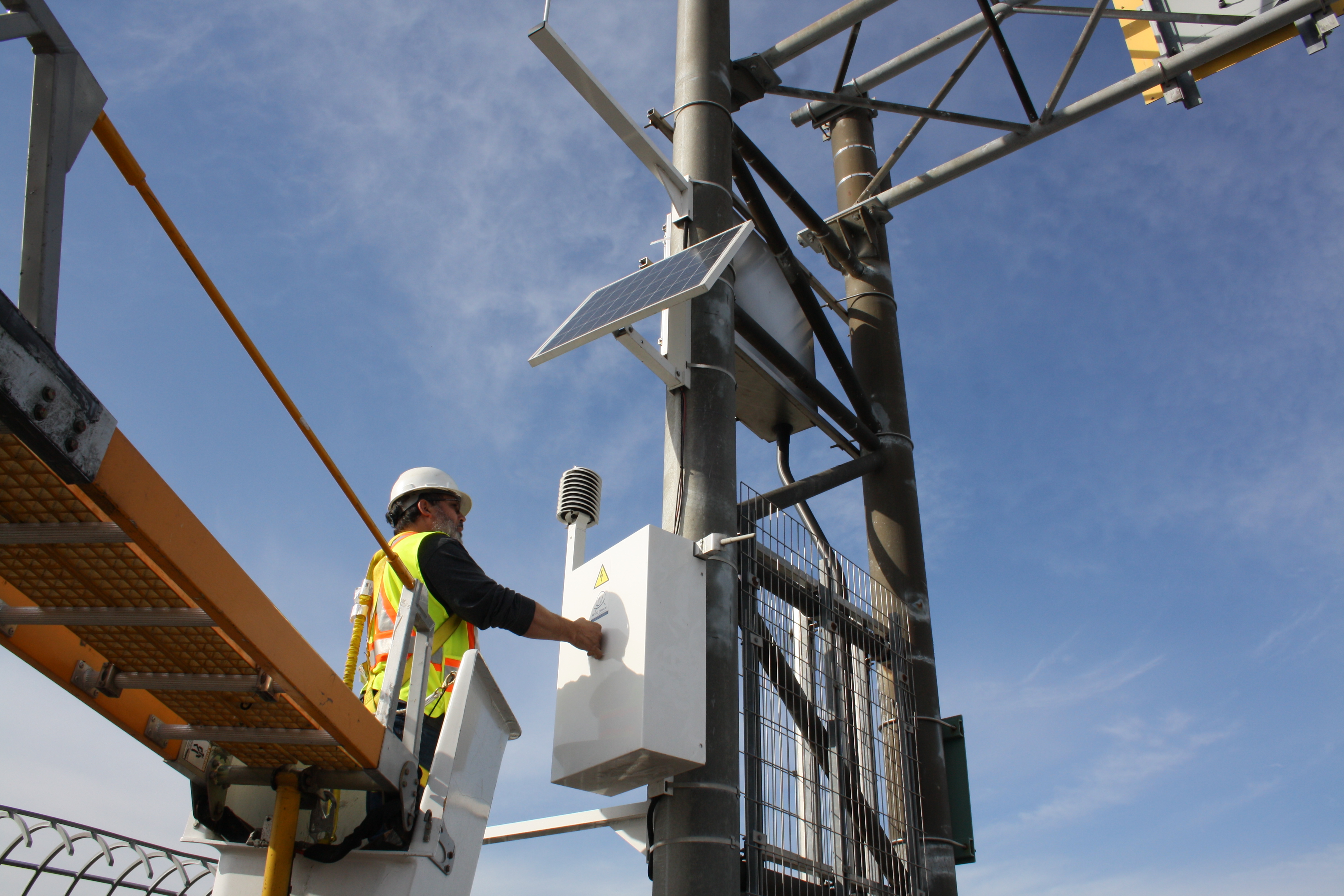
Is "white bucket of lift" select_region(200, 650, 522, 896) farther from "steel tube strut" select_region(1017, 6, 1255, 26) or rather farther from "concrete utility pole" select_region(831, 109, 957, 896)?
"steel tube strut" select_region(1017, 6, 1255, 26)

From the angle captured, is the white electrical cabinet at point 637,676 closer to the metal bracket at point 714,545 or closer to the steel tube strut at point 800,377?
the metal bracket at point 714,545

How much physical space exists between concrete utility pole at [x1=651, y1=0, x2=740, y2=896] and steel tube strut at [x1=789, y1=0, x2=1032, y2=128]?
2553 mm

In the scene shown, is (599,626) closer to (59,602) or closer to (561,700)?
(561,700)

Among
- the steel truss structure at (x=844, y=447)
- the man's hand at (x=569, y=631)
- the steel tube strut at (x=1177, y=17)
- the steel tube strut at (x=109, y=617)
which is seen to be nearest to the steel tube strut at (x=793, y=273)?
the steel truss structure at (x=844, y=447)

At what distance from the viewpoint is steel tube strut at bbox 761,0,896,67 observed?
26.4ft

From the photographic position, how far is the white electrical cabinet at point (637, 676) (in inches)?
190

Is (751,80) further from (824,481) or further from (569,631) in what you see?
(569,631)

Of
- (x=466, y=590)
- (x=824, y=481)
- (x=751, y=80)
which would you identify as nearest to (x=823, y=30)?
(x=751, y=80)

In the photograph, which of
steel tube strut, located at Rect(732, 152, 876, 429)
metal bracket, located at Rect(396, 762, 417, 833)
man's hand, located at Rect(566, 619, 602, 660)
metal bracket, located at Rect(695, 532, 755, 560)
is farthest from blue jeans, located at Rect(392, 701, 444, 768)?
steel tube strut, located at Rect(732, 152, 876, 429)

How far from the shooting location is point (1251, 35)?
7816mm

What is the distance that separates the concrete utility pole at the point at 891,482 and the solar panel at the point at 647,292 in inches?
124

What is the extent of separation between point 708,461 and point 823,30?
408 centimetres

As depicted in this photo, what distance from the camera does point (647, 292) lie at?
18.4 ft

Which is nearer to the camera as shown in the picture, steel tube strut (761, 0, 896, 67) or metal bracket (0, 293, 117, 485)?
metal bracket (0, 293, 117, 485)
